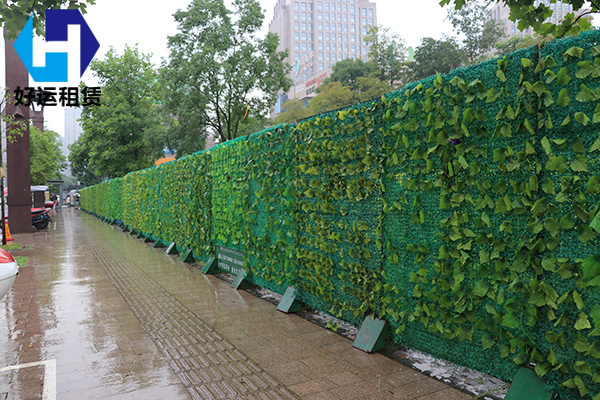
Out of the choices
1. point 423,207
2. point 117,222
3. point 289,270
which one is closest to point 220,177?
point 289,270

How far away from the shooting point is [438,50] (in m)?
41.2

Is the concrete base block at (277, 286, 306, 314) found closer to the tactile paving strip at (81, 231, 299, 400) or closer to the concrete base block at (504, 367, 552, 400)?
the tactile paving strip at (81, 231, 299, 400)

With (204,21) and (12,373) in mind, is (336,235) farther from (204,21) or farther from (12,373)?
(204,21)

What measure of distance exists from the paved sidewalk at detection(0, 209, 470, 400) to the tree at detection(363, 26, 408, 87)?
133ft

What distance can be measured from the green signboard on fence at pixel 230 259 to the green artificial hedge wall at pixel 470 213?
1876 mm

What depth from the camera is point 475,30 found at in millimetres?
40469

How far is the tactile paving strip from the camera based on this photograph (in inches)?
133

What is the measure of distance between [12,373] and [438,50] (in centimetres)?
4370

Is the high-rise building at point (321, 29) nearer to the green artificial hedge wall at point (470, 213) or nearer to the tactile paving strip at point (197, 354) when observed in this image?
the tactile paving strip at point (197, 354)

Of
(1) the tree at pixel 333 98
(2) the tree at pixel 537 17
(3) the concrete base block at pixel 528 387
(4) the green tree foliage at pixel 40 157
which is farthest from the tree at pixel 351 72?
(3) the concrete base block at pixel 528 387

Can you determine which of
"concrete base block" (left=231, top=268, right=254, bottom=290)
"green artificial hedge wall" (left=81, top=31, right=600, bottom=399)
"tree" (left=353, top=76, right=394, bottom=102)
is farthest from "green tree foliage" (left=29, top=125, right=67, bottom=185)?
"green artificial hedge wall" (left=81, top=31, right=600, bottom=399)

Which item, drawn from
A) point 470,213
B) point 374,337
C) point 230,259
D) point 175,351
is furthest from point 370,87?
point 470,213

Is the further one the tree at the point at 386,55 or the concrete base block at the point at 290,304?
the tree at the point at 386,55

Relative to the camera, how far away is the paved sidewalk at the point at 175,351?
338 centimetres
